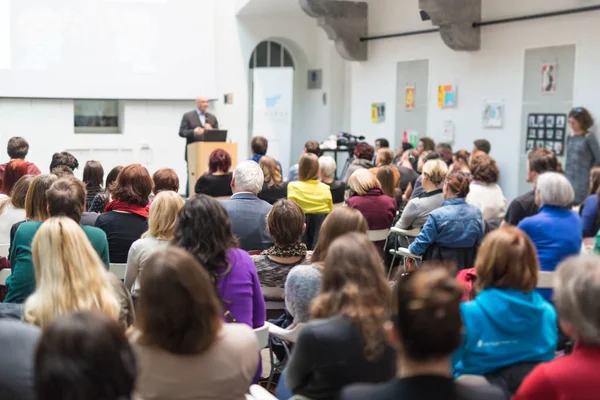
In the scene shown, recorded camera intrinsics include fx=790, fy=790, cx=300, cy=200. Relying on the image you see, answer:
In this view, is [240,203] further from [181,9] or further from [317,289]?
[181,9]

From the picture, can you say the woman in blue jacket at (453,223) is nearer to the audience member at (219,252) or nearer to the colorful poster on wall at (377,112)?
the audience member at (219,252)

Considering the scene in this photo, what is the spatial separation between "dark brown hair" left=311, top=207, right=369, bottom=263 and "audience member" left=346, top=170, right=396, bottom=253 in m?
2.76

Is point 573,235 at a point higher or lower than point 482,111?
lower

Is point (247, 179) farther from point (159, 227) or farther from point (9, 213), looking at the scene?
point (9, 213)

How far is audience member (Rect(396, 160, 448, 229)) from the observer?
6.25m

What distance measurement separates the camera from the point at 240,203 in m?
5.17

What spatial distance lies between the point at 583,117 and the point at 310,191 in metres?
4.01

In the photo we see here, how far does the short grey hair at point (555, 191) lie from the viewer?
4.54 meters

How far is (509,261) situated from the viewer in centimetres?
296

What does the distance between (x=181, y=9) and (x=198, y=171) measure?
428cm

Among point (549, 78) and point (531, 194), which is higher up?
point (549, 78)

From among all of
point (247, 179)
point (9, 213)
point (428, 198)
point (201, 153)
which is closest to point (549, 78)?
point (428, 198)

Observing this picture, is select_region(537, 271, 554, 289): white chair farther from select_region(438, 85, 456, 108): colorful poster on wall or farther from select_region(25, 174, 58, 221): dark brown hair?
select_region(438, 85, 456, 108): colorful poster on wall

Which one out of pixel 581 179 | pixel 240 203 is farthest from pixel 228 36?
pixel 240 203
